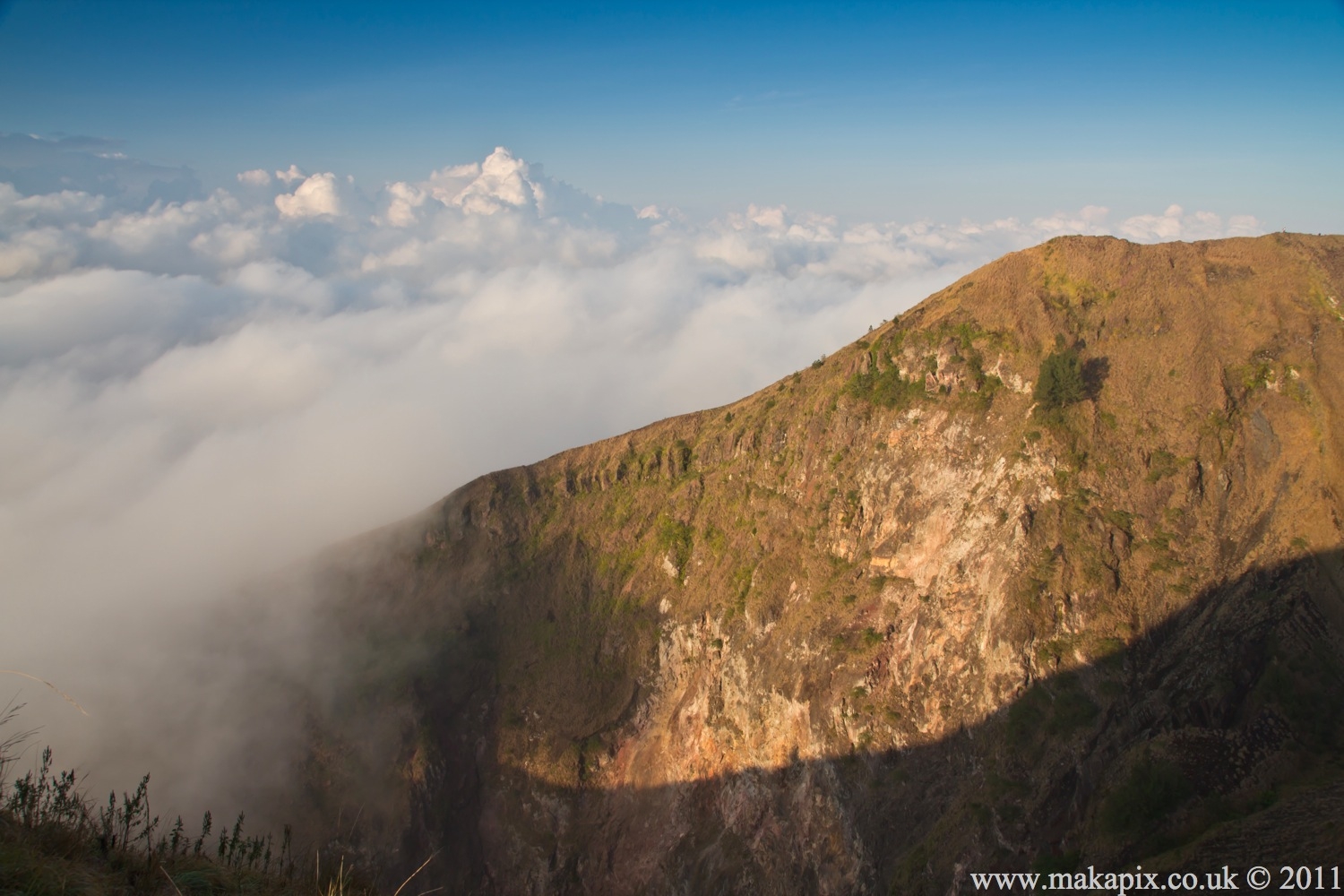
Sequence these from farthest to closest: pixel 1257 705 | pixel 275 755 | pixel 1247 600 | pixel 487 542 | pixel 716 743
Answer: pixel 487 542
pixel 275 755
pixel 716 743
pixel 1247 600
pixel 1257 705

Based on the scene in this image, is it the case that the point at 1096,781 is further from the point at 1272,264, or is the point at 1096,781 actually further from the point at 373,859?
the point at 373,859

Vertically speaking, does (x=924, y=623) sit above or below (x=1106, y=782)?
above

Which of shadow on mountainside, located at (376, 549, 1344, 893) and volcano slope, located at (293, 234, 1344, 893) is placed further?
volcano slope, located at (293, 234, 1344, 893)

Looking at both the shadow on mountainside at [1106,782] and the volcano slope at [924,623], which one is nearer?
the shadow on mountainside at [1106,782]

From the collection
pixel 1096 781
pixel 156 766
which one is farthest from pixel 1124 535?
pixel 156 766
